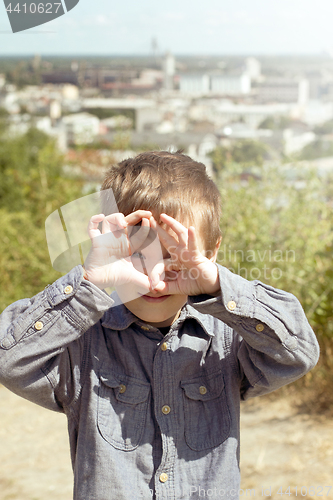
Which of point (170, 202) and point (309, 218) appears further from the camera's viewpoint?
point (309, 218)

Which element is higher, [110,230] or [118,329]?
[110,230]

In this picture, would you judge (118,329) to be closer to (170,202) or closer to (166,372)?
(166,372)

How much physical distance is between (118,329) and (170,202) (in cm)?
32

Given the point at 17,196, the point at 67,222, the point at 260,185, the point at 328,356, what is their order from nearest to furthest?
the point at 67,222 < the point at 328,356 < the point at 260,185 < the point at 17,196

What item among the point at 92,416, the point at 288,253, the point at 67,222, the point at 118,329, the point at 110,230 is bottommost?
the point at 288,253

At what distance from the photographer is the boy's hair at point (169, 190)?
3.39ft

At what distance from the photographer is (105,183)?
3.82 ft

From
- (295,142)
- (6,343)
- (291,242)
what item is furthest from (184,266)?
(295,142)

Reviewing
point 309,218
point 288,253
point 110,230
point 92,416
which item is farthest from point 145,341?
point 309,218

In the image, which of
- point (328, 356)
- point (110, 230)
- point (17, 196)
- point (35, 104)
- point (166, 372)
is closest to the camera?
point (110, 230)

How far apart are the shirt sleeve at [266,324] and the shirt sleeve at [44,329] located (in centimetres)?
22

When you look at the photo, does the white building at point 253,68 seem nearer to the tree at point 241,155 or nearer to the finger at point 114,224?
the tree at point 241,155

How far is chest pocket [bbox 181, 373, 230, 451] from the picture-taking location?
1066mm

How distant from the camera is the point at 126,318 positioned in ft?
3.60
